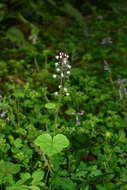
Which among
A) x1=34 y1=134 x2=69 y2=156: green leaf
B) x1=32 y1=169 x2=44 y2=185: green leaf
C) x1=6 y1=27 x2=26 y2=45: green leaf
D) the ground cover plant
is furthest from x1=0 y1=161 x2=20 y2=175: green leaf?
x1=6 y1=27 x2=26 y2=45: green leaf

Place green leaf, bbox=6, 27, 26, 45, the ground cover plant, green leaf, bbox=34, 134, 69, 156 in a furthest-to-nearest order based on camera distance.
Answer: green leaf, bbox=6, 27, 26, 45 → the ground cover plant → green leaf, bbox=34, 134, 69, 156

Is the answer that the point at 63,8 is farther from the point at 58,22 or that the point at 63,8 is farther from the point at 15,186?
the point at 15,186

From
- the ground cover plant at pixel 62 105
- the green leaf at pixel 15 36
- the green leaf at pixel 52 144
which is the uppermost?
the green leaf at pixel 52 144

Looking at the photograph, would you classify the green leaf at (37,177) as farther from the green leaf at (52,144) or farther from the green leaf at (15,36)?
the green leaf at (15,36)

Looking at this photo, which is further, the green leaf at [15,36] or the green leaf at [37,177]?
the green leaf at [15,36]

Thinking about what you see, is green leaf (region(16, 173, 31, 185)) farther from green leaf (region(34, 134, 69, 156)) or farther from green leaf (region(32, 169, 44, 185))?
green leaf (region(34, 134, 69, 156))

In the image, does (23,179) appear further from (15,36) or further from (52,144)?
(15,36)

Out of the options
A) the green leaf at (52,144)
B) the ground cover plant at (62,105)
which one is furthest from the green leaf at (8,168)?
the green leaf at (52,144)

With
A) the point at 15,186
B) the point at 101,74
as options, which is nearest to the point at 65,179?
the point at 15,186
